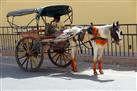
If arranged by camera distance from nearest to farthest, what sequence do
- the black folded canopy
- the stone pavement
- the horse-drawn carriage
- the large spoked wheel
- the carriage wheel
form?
the stone pavement, the horse-drawn carriage, the large spoked wheel, the black folded canopy, the carriage wheel

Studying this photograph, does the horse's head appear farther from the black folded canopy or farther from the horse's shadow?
the black folded canopy

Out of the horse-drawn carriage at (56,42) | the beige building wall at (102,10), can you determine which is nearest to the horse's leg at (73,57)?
the horse-drawn carriage at (56,42)

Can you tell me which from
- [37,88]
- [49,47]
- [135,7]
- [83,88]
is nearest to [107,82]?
[83,88]

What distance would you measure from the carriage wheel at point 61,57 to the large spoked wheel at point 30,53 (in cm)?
59

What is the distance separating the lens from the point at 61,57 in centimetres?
1384

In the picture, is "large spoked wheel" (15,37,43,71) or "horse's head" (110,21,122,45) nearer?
"horse's head" (110,21,122,45)

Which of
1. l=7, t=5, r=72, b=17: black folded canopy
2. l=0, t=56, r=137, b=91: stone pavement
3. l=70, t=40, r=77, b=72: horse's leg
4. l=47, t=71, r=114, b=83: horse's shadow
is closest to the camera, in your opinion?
l=0, t=56, r=137, b=91: stone pavement

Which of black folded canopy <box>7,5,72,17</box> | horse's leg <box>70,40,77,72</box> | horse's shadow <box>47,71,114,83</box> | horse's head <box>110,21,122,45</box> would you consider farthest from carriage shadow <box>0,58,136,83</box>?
black folded canopy <box>7,5,72,17</box>

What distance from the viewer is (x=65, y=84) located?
Result: 10945mm

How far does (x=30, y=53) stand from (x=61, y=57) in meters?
1.04

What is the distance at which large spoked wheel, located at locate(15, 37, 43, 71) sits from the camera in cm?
1304

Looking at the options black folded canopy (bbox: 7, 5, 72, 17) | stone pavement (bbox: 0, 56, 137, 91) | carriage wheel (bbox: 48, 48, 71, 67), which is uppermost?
black folded canopy (bbox: 7, 5, 72, 17)

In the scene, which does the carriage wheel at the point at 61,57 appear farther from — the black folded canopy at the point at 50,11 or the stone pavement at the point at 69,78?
the black folded canopy at the point at 50,11

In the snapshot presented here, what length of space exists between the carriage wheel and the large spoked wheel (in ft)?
1.93
